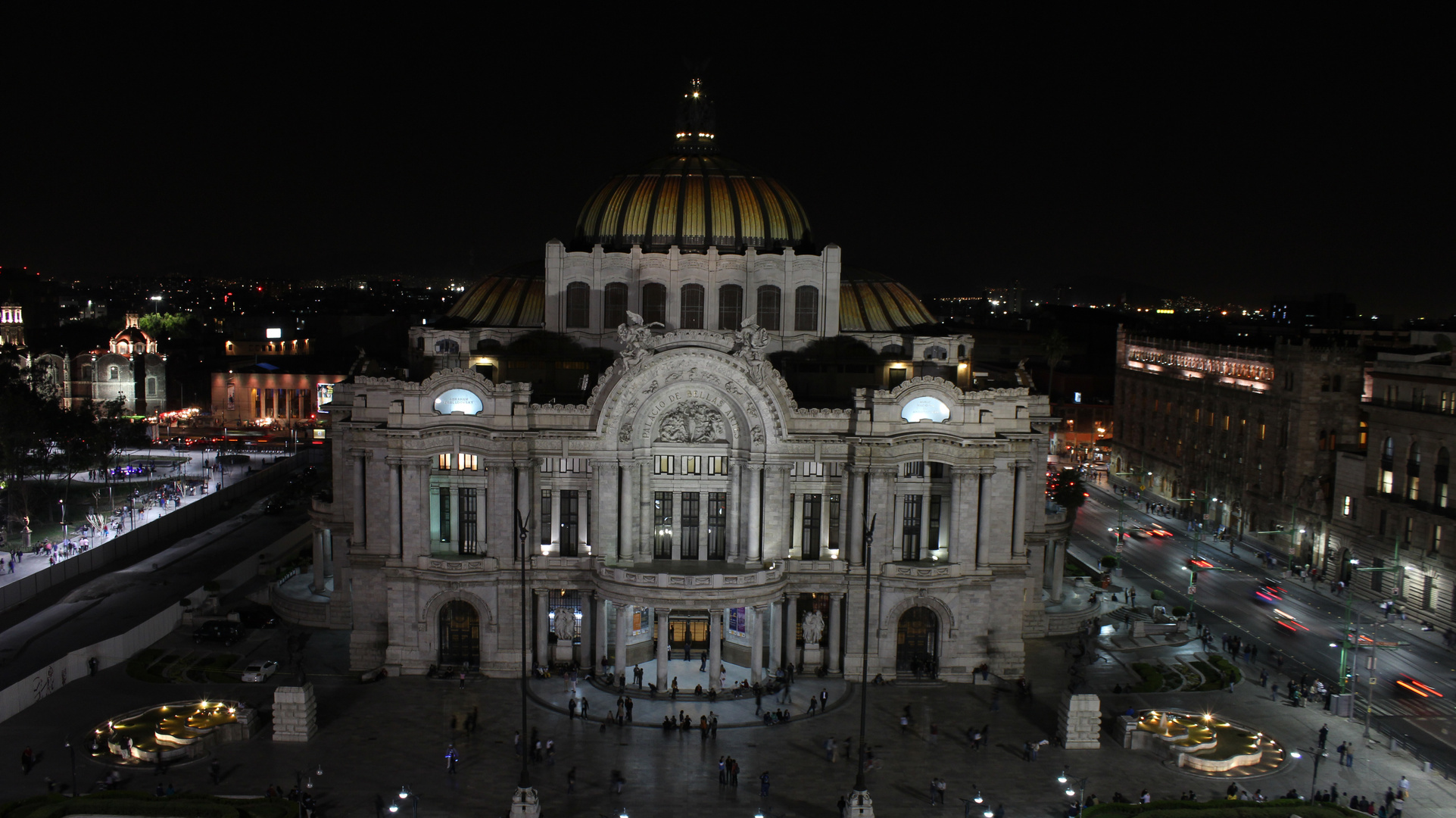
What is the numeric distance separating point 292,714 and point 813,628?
29.6 metres

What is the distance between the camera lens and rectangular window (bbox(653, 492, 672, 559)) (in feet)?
233

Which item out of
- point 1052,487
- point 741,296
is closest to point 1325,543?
point 1052,487

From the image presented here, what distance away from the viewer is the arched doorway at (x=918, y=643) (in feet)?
233

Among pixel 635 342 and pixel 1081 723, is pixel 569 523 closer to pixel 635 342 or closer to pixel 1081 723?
pixel 635 342

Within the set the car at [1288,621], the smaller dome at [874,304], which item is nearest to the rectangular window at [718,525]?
the smaller dome at [874,304]

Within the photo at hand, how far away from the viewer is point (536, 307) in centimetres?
8712

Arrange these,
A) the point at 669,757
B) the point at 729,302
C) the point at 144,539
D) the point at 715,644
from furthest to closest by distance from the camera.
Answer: the point at 144,539, the point at 729,302, the point at 715,644, the point at 669,757

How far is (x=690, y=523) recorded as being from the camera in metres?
71.5

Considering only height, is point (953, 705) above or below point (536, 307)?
below

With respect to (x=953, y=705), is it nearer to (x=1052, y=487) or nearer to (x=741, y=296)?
(x=741, y=296)

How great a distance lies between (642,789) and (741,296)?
38.7 metres

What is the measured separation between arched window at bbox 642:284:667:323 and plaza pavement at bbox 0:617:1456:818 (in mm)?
27155

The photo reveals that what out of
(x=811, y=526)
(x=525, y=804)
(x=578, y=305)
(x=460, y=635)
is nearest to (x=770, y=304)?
(x=578, y=305)

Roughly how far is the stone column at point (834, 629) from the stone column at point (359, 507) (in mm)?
29201
